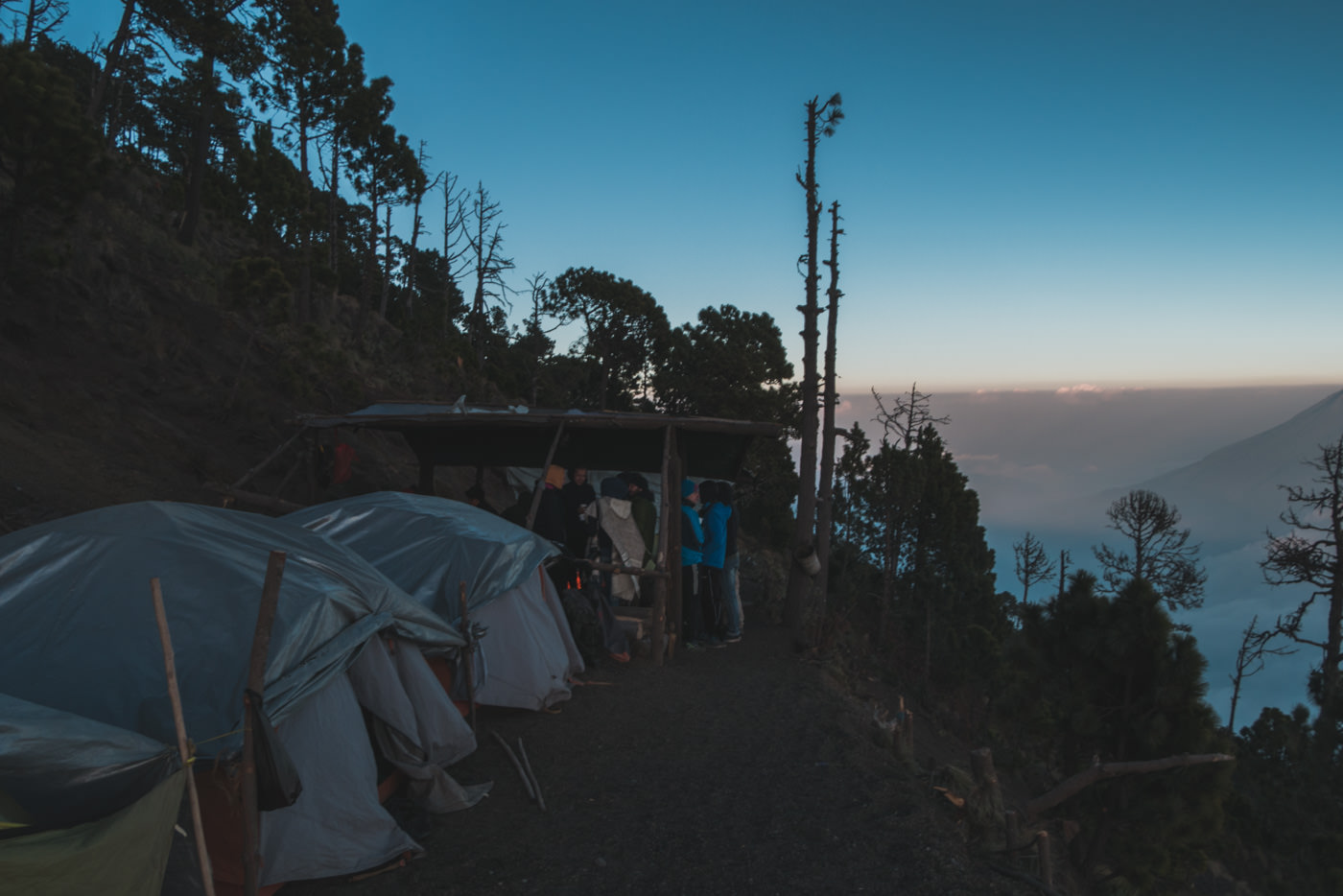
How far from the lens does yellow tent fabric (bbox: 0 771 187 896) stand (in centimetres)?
229

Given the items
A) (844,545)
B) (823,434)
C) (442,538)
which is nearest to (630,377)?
(844,545)

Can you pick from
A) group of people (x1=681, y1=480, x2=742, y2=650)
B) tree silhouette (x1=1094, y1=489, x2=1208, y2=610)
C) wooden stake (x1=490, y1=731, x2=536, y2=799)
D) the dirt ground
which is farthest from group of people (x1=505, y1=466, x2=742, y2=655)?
tree silhouette (x1=1094, y1=489, x2=1208, y2=610)

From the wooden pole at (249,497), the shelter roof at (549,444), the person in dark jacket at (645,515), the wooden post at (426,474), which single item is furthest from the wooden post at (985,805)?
the wooden post at (426,474)

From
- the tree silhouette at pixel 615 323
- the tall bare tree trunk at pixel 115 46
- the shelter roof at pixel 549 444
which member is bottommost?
the shelter roof at pixel 549 444

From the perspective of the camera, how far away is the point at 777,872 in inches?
175

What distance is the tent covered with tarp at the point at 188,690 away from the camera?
2.68 m

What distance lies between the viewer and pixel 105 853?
2.52 metres

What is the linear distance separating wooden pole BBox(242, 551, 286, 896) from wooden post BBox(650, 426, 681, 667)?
5.92 m

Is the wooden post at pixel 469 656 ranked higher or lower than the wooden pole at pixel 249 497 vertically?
lower

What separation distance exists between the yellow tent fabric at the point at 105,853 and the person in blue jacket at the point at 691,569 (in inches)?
291

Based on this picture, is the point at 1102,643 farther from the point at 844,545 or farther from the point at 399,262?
the point at 399,262

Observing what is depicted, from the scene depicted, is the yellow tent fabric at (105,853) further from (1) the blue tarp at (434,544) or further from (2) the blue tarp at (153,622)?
(1) the blue tarp at (434,544)

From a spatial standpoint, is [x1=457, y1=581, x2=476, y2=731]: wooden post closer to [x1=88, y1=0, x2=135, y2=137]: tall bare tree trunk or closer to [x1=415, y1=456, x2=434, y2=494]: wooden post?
[x1=415, y1=456, x2=434, y2=494]: wooden post

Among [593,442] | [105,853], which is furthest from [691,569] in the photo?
[105,853]
